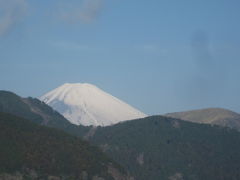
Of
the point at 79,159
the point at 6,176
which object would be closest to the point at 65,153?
the point at 79,159

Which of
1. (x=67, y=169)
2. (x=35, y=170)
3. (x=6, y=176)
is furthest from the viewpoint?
(x=67, y=169)

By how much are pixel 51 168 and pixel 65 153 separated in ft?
52.8

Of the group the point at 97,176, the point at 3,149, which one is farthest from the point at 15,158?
the point at 97,176

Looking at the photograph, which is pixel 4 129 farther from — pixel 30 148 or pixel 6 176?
pixel 6 176

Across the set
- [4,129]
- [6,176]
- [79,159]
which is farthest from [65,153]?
[6,176]

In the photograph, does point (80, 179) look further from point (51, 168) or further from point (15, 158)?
point (15, 158)

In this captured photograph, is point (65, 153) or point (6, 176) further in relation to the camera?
point (65, 153)

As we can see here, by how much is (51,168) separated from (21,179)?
57.9 feet

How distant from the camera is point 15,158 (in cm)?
17625

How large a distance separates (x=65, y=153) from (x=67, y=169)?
11.0 m

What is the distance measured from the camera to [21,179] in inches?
6540

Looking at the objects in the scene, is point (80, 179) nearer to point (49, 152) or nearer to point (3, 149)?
point (49, 152)

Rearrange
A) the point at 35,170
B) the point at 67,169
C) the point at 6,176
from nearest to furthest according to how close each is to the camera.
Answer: the point at 6,176, the point at 35,170, the point at 67,169

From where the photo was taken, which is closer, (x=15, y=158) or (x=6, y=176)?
(x=6, y=176)
